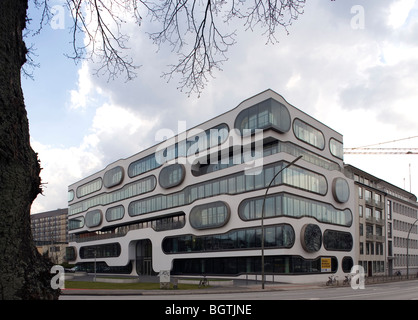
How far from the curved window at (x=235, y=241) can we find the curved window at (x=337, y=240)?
7617mm

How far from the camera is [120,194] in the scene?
6788cm

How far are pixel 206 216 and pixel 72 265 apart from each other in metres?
48.2

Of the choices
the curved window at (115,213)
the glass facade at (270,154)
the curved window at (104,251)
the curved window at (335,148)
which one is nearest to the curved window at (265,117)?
the glass facade at (270,154)

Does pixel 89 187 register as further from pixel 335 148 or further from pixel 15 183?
pixel 15 183

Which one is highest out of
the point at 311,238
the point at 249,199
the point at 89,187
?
the point at 89,187

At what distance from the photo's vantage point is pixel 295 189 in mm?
39781

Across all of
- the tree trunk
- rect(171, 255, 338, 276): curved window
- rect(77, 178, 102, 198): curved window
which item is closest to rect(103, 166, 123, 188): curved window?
rect(77, 178, 102, 198): curved window

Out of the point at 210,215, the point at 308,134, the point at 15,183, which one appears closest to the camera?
the point at 15,183

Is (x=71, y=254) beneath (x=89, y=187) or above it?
beneath

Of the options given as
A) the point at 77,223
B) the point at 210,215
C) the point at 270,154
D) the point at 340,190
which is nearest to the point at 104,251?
the point at 77,223

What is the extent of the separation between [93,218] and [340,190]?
49864mm

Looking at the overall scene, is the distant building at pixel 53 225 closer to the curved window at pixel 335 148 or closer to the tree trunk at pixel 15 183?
the curved window at pixel 335 148

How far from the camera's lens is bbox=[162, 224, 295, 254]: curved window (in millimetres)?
37688
